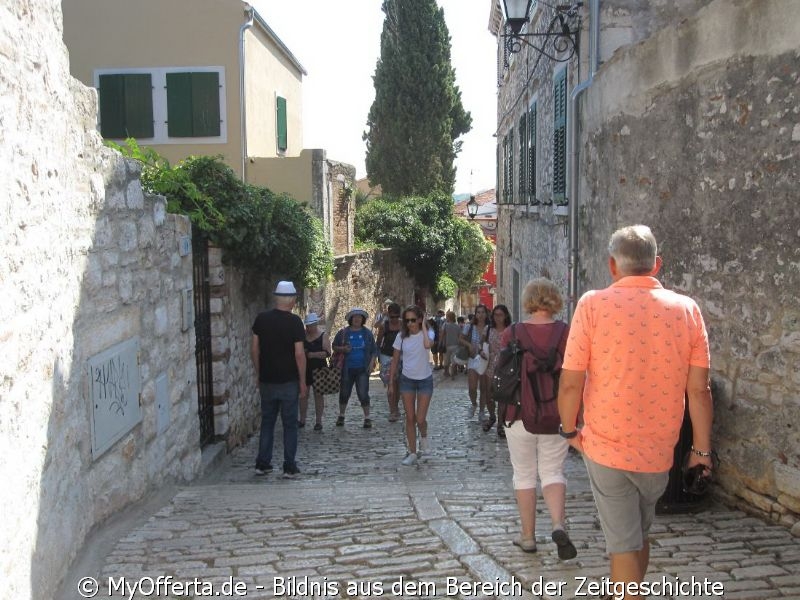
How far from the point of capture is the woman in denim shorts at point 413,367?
750 cm

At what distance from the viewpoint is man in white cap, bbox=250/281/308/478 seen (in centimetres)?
703

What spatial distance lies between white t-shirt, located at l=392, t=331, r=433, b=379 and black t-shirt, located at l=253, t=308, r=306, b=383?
3.39ft

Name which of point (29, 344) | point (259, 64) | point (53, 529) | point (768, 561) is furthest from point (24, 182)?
point (259, 64)

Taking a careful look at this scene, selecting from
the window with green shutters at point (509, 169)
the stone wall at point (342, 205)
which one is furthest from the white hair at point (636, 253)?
the stone wall at point (342, 205)

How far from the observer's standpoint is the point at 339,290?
54.2 feet

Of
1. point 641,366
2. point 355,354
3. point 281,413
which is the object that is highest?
point 641,366

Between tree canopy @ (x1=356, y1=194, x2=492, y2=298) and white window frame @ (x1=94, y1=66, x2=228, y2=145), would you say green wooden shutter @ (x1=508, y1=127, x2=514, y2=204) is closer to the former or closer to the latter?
white window frame @ (x1=94, y1=66, x2=228, y2=145)

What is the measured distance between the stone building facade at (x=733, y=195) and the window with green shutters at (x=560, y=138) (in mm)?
2227

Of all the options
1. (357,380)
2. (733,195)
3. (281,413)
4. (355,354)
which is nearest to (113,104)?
(355,354)

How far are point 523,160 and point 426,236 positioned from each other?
9.91 m

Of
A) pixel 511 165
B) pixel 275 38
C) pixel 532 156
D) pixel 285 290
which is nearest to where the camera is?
pixel 285 290

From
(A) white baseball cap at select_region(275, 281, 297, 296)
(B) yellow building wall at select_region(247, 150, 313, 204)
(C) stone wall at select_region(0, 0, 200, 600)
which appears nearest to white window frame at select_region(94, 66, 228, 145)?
(B) yellow building wall at select_region(247, 150, 313, 204)

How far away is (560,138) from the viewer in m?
9.62

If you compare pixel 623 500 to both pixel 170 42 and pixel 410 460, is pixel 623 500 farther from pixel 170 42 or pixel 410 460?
pixel 170 42
